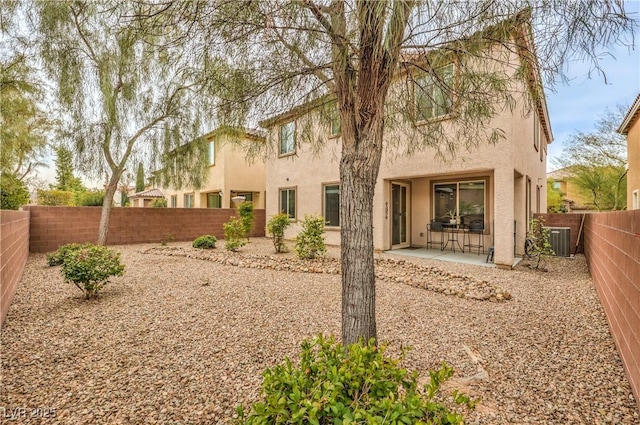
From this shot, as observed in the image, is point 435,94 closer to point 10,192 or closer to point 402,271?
point 402,271

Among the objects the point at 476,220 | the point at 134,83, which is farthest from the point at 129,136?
the point at 476,220

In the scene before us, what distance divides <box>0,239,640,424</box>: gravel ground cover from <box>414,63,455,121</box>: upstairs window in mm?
2638

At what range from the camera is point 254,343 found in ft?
10.7

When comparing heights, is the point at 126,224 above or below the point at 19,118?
below

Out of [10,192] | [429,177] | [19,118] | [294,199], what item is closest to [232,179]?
[294,199]

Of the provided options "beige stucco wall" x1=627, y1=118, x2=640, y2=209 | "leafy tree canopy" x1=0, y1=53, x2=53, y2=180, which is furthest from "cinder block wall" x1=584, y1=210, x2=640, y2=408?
"leafy tree canopy" x1=0, y1=53, x2=53, y2=180

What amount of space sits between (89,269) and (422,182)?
9387mm

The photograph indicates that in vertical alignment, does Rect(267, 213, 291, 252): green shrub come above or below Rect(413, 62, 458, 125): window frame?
below

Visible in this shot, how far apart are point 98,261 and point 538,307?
21.8 ft

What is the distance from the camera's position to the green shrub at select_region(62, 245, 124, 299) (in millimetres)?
4566

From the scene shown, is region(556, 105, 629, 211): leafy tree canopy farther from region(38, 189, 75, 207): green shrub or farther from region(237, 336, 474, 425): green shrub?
region(38, 189, 75, 207): green shrub

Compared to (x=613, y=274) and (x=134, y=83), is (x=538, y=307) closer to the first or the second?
(x=613, y=274)

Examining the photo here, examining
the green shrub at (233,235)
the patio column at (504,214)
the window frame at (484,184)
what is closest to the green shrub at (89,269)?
the green shrub at (233,235)

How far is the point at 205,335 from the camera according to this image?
3.48m
